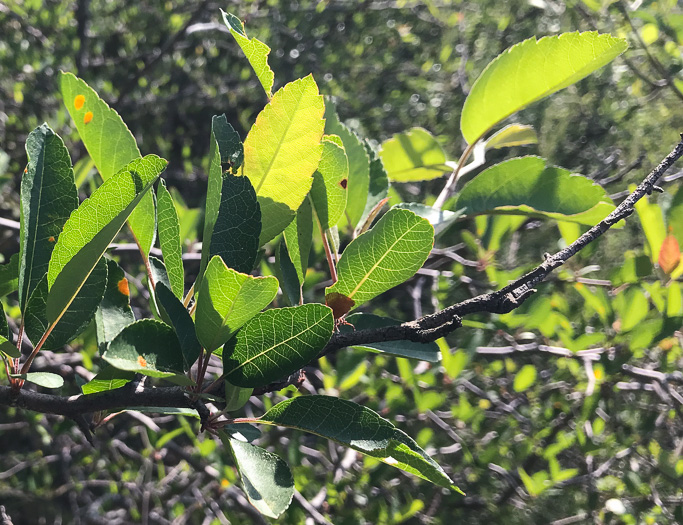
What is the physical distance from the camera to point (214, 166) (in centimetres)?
55

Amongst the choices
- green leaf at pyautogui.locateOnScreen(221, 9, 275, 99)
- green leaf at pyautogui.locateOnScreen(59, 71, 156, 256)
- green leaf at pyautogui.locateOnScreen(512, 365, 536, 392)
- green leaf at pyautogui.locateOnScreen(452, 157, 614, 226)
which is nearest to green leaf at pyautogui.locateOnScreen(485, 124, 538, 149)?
green leaf at pyautogui.locateOnScreen(452, 157, 614, 226)

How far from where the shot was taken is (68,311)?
606 millimetres

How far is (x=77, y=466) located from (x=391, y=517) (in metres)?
1.55

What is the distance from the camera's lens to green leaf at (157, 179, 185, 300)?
1.99 ft

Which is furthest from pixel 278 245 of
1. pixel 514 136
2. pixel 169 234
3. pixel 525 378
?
pixel 525 378

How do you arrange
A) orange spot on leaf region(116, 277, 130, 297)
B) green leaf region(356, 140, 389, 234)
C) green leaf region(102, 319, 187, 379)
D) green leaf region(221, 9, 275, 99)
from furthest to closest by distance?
green leaf region(356, 140, 389, 234), orange spot on leaf region(116, 277, 130, 297), green leaf region(221, 9, 275, 99), green leaf region(102, 319, 187, 379)

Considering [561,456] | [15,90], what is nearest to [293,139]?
[561,456]

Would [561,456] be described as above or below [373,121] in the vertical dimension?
below

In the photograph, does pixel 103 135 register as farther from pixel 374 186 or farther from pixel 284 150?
pixel 374 186

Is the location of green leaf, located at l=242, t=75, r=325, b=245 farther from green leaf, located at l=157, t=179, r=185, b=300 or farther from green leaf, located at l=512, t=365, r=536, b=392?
green leaf, located at l=512, t=365, r=536, b=392

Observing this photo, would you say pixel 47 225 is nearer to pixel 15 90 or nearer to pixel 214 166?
pixel 214 166

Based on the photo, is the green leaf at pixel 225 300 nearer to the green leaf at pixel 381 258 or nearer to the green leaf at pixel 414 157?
the green leaf at pixel 381 258

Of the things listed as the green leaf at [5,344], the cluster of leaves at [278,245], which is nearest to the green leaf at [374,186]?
the cluster of leaves at [278,245]

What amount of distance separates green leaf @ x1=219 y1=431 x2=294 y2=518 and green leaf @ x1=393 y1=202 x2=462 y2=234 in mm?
332
